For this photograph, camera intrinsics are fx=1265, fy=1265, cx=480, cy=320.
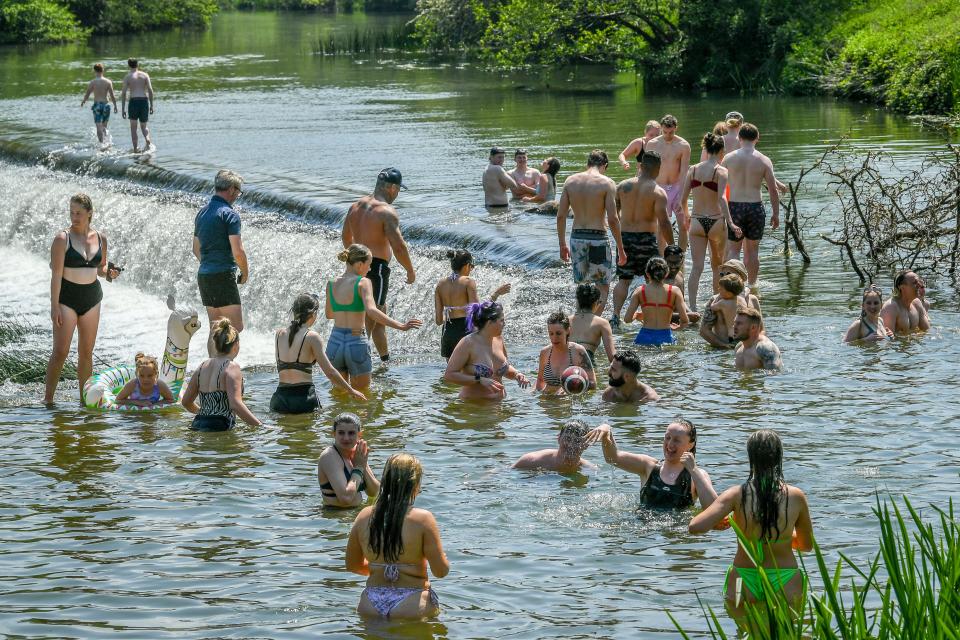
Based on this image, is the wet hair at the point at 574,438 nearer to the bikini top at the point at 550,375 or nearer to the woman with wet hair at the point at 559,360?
the woman with wet hair at the point at 559,360

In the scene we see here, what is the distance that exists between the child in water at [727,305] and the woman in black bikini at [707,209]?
1444 mm

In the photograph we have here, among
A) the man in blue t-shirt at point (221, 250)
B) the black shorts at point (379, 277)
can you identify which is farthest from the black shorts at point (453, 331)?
the man in blue t-shirt at point (221, 250)

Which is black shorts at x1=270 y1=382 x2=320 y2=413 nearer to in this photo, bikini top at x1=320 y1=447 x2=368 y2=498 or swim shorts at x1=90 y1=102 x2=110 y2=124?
bikini top at x1=320 y1=447 x2=368 y2=498

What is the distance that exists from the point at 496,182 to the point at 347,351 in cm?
763

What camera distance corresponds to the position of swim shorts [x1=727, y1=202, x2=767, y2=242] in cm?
1359

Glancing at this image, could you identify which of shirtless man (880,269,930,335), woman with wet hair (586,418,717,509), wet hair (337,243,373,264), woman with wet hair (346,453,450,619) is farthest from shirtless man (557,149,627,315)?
woman with wet hair (346,453,450,619)

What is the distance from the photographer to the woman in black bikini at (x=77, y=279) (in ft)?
33.6

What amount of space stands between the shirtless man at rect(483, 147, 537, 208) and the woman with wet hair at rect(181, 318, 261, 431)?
8756mm

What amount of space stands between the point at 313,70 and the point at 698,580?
37917 millimetres

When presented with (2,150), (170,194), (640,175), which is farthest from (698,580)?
(2,150)

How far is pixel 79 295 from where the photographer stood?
10.5m

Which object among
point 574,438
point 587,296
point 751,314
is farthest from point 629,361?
point 574,438

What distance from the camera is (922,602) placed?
153 inches

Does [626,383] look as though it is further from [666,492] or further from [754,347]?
[666,492]
